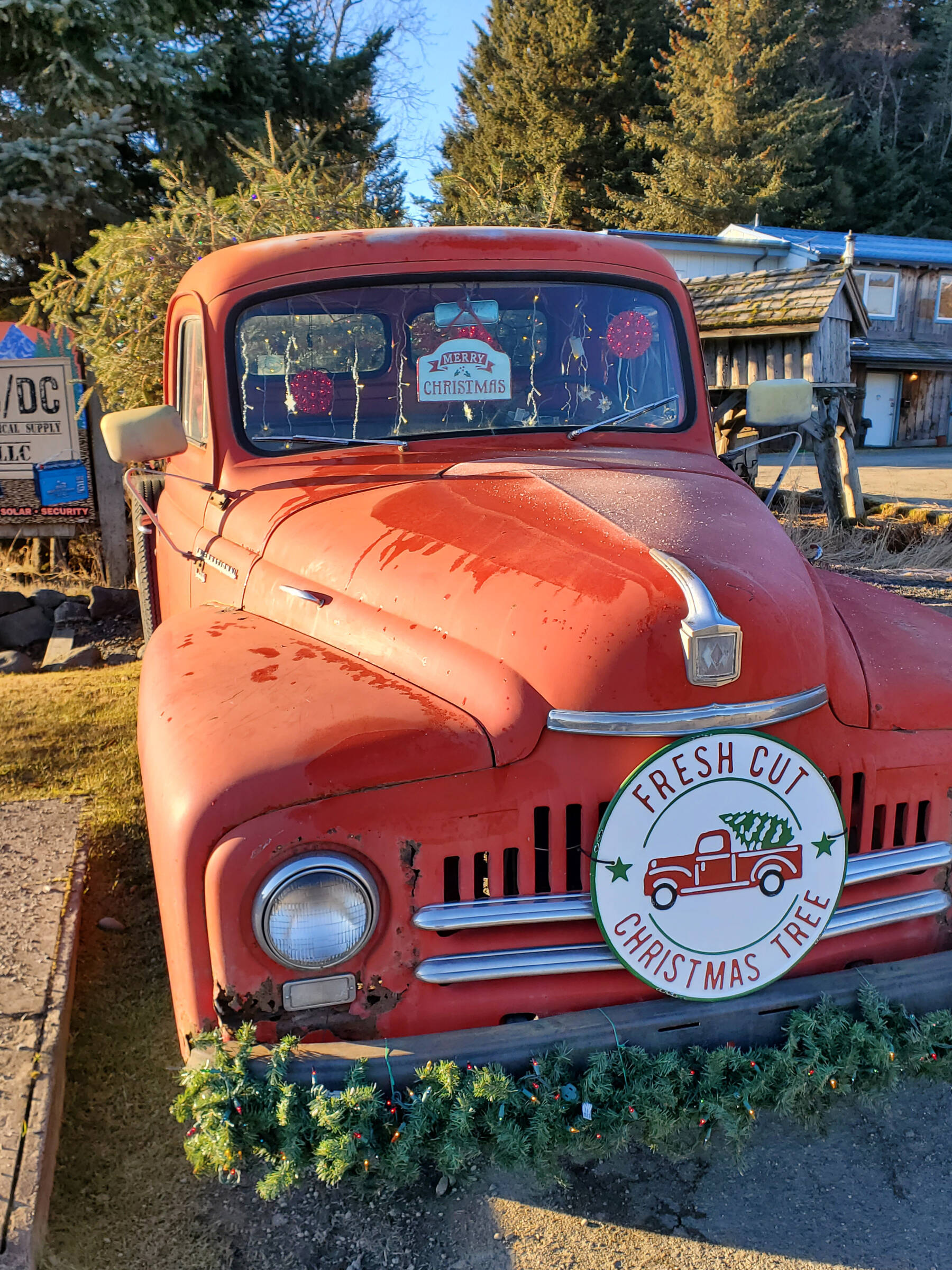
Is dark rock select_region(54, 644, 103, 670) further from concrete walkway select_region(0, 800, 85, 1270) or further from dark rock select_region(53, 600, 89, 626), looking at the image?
concrete walkway select_region(0, 800, 85, 1270)

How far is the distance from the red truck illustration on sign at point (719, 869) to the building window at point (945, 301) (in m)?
28.9

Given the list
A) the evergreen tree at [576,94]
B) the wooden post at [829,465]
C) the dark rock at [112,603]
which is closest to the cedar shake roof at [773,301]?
the wooden post at [829,465]

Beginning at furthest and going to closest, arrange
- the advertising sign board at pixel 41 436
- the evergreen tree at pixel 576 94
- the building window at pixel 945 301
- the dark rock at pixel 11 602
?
the evergreen tree at pixel 576 94 < the building window at pixel 945 301 < the advertising sign board at pixel 41 436 < the dark rock at pixel 11 602

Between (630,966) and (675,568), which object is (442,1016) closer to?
(630,966)

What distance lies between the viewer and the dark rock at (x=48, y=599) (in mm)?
7523

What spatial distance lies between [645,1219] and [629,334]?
7.94 feet

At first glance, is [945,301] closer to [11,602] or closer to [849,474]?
[849,474]

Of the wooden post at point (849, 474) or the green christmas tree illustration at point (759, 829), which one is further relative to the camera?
the wooden post at point (849, 474)

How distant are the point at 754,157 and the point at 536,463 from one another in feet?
99.4

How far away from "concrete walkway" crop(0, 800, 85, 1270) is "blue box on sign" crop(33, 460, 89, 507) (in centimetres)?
468

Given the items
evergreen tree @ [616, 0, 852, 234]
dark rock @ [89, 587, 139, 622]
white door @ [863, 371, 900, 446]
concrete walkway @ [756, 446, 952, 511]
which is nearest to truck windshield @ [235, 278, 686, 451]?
dark rock @ [89, 587, 139, 622]

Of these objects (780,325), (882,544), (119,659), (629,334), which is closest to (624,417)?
(629,334)

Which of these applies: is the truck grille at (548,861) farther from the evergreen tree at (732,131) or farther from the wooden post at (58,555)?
the evergreen tree at (732,131)

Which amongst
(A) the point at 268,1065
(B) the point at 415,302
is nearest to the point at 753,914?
(A) the point at 268,1065
